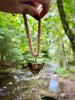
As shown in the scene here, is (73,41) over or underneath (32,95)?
over

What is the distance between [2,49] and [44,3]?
632 centimetres

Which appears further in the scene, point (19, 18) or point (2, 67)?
point (2, 67)

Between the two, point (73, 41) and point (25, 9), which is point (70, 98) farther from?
point (25, 9)

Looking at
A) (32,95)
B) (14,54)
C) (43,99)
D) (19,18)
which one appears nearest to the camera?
(19,18)

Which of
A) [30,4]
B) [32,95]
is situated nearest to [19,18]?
[30,4]

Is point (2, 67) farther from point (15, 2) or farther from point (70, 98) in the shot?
point (15, 2)

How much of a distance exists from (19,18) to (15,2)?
58.3 inches

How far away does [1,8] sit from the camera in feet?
1.95

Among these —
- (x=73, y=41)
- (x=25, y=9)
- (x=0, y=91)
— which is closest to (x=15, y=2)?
(x=25, y=9)

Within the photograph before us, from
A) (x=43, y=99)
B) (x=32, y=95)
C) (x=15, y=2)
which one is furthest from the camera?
(x=32, y=95)

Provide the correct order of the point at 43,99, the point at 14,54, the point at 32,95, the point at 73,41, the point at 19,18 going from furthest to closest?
the point at 14,54 < the point at 32,95 < the point at 43,99 < the point at 19,18 < the point at 73,41

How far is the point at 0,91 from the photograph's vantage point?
493cm

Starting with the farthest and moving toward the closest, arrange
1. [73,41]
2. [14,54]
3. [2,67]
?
[14,54] → [2,67] → [73,41]

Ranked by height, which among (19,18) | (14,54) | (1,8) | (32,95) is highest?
(19,18)
